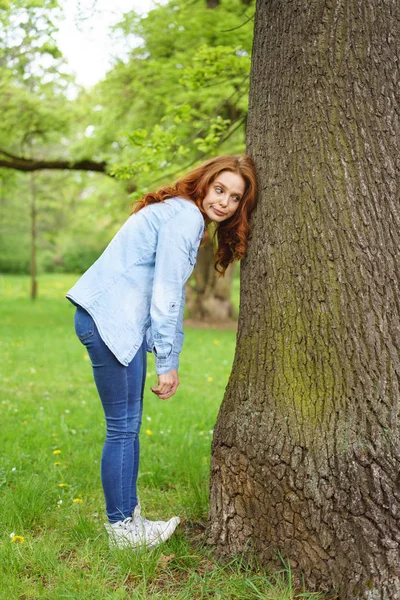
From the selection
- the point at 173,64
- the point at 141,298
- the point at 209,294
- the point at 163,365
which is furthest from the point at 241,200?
the point at 209,294

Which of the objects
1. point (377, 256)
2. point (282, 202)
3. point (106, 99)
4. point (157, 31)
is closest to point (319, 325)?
point (377, 256)

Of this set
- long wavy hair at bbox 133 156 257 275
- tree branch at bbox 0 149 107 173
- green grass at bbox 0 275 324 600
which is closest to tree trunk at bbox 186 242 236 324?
tree branch at bbox 0 149 107 173

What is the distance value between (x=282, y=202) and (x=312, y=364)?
0.76 meters

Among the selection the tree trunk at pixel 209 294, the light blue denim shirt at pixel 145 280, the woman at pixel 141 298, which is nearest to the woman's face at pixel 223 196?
the woman at pixel 141 298

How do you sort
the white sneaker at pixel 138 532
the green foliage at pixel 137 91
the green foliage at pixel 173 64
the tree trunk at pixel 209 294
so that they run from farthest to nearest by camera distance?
the tree trunk at pixel 209 294
the green foliage at pixel 173 64
the green foliage at pixel 137 91
the white sneaker at pixel 138 532

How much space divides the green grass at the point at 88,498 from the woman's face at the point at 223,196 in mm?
1601

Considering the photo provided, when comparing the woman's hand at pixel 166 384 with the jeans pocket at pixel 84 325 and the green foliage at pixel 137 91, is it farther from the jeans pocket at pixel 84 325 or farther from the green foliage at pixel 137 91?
the green foliage at pixel 137 91

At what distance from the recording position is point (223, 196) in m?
2.96

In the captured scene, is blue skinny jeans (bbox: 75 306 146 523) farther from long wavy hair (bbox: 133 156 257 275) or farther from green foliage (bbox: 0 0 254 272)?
green foliage (bbox: 0 0 254 272)

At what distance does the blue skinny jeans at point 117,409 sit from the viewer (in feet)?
9.29

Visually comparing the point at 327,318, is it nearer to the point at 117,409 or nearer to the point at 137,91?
the point at 117,409

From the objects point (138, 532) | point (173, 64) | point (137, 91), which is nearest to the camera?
point (138, 532)

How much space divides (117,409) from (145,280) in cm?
63

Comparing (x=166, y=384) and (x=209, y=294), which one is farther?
(x=209, y=294)
